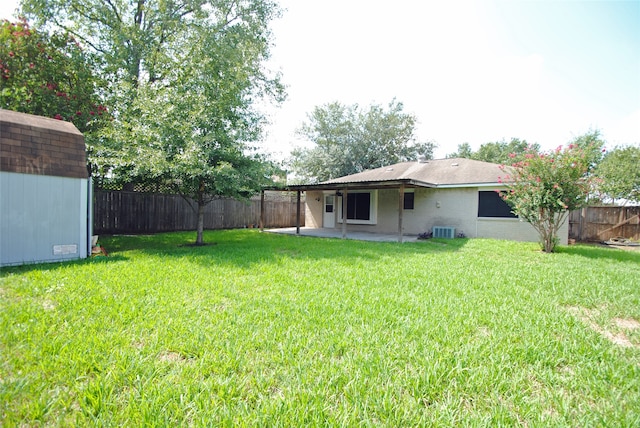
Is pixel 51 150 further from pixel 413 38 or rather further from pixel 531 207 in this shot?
pixel 531 207

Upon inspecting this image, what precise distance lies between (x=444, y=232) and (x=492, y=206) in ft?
6.69

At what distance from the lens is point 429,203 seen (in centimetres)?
1292

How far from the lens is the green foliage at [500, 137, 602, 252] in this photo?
8227mm

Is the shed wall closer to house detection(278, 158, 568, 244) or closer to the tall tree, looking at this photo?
the tall tree

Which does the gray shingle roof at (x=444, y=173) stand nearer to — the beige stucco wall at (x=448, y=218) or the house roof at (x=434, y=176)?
the house roof at (x=434, y=176)

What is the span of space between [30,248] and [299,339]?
6.36m

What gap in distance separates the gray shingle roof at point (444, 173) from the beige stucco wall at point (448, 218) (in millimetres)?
480

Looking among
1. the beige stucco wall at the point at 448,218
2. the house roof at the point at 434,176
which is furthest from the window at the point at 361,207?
the house roof at the point at 434,176

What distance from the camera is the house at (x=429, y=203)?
1113 cm

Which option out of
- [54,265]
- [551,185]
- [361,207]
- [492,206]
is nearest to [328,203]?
[361,207]

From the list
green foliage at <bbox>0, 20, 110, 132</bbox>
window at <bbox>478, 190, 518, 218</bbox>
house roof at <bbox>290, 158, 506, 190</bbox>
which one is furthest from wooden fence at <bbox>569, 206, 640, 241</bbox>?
green foliage at <bbox>0, 20, 110, 132</bbox>

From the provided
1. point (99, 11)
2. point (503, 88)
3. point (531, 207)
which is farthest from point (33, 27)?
point (531, 207)

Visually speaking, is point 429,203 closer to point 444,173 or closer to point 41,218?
point 444,173

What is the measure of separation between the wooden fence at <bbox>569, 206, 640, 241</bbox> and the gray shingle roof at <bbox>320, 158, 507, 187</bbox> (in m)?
4.86
